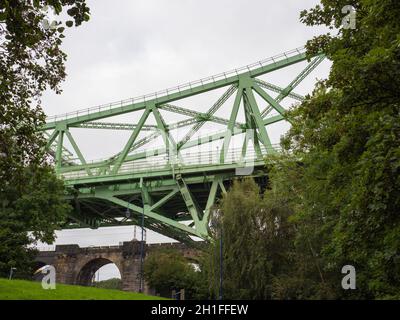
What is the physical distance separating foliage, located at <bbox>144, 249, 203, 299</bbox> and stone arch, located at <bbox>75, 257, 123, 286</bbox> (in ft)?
48.8

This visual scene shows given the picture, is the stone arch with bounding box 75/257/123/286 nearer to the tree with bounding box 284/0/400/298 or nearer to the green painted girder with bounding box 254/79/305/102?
the green painted girder with bounding box 254/79/305/102

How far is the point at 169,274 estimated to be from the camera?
1690 inches

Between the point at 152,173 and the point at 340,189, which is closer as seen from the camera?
the point at 340,189

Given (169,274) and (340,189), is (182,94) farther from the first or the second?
(340,189)

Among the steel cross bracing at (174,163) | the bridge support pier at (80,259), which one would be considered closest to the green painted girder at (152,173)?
the steel cross bracing at (174,163)

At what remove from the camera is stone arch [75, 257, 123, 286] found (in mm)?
61478

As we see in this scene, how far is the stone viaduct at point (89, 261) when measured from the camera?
55.7 meters

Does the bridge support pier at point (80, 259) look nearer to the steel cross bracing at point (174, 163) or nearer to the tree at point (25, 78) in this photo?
the steel cross bracing at point (174, 163)

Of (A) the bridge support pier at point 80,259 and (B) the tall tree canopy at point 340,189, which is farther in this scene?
(A) the bridge support pier at point 80,259

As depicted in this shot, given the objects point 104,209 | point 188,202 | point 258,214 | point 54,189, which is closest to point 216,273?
point 258,214

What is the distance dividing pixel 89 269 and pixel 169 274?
2551 cm

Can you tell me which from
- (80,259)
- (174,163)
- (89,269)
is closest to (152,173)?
(174,163)

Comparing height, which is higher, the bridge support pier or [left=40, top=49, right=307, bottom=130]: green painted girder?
[left=40, top=49, right=307, bottom=130]: green painted girder

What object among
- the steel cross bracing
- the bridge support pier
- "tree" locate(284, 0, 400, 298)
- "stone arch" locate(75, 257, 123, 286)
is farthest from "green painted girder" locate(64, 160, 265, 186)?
"stone arch" locate(75, 257, 123, 286)
